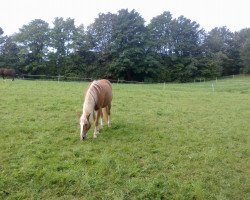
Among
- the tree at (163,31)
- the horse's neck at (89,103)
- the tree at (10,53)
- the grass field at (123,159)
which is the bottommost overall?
the grass field at (123,159)

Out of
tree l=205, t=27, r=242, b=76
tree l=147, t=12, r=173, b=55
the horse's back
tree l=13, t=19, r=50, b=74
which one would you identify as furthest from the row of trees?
the horse's back

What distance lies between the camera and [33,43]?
4675 centimetres

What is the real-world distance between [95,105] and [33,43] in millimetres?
42684

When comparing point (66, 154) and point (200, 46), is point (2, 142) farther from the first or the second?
point (200, 46)

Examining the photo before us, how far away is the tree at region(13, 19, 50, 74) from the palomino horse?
3843 cm

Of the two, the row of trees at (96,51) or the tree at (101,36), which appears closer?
the row of trees at (96,51)

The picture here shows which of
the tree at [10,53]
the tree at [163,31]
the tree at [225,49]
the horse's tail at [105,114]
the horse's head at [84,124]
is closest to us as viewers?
the horse's head at [84,124]

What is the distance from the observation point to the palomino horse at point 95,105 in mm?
7282

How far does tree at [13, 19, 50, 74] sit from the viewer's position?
149ft

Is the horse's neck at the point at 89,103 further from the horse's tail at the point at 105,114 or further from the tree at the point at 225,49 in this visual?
the tree at the point at 225,49

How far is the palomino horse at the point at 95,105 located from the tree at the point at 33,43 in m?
38.4

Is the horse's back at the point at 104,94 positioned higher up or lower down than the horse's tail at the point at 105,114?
higher up

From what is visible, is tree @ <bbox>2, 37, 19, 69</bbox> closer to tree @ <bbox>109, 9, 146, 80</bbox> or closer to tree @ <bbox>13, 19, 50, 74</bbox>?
tree @ <bbox>13, 19, 50, 74</bbox>

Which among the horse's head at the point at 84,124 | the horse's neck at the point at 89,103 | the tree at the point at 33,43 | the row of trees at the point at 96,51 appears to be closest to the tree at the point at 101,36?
the row of trees at the point at 96,51
